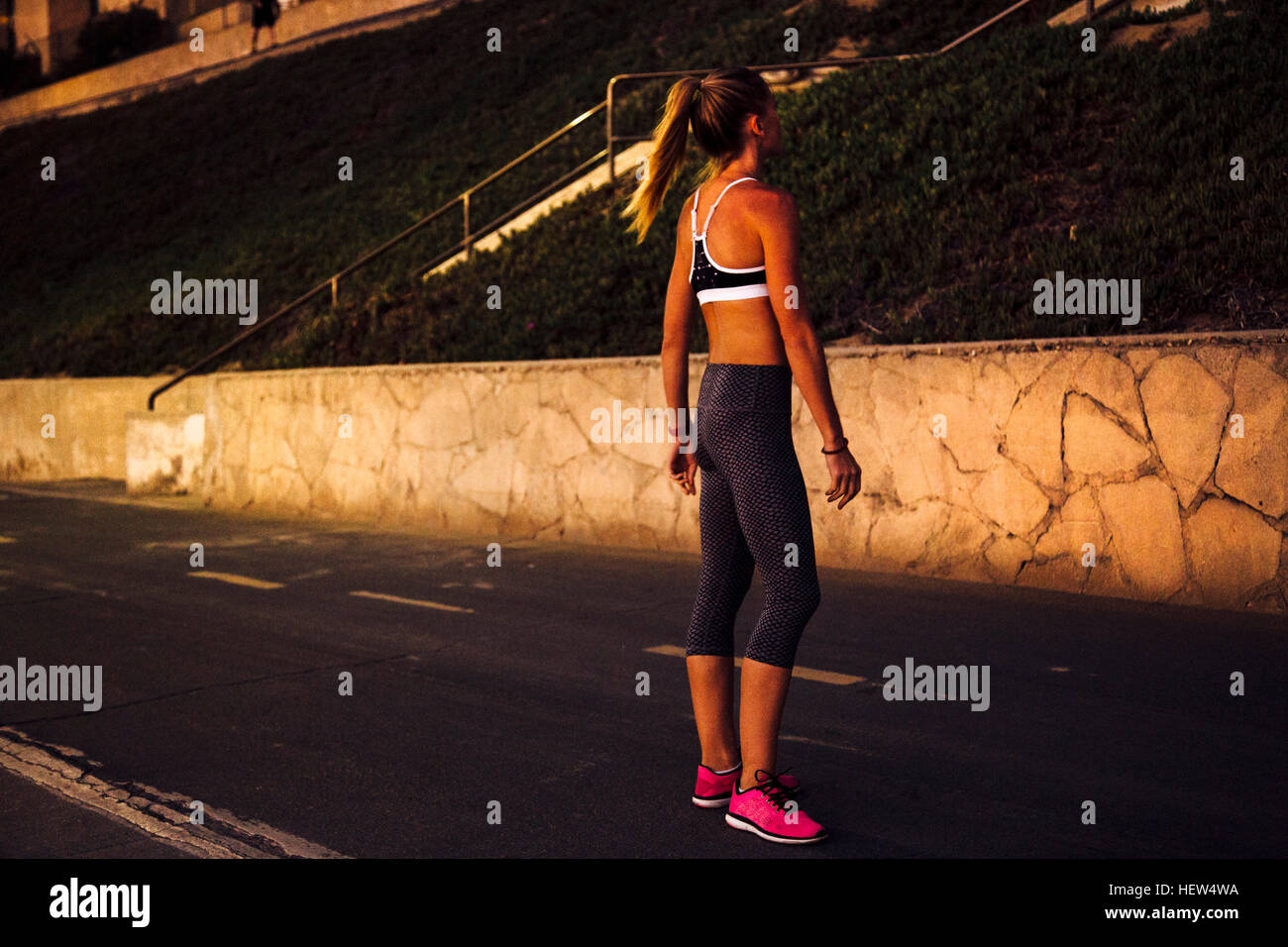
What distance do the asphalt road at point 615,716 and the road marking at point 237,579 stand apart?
104 millimetres

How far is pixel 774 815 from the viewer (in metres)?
3.63

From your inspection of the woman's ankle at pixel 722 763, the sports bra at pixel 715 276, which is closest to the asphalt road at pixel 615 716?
the woman's ankle at pixel 722 763

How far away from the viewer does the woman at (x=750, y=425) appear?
358 centimetres

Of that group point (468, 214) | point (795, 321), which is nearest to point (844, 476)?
point (795, 321)

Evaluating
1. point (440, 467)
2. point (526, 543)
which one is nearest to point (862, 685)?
point (526, 543)

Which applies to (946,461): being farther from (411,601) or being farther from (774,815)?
(774,815)

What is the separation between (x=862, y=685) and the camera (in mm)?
5551

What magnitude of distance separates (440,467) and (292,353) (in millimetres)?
5059

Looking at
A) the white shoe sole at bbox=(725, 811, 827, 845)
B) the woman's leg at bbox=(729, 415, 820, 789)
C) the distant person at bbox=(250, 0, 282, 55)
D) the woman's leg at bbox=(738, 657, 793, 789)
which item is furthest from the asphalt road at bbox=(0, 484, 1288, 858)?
the distant person at bbox=(250, 0, 282, 55)

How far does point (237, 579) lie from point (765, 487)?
605cm

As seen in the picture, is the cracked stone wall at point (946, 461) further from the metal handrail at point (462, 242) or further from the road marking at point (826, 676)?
the metal handrail at point (462, 242)

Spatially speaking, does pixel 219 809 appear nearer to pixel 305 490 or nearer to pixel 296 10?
pixel 305 490

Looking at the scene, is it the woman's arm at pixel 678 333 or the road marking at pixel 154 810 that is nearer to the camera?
the road marking at pixel 154 810

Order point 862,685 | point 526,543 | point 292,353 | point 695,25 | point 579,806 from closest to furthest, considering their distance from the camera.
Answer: point 579,806 → point 862,685 → point 526,543 → point 292,353 → point 695,25
